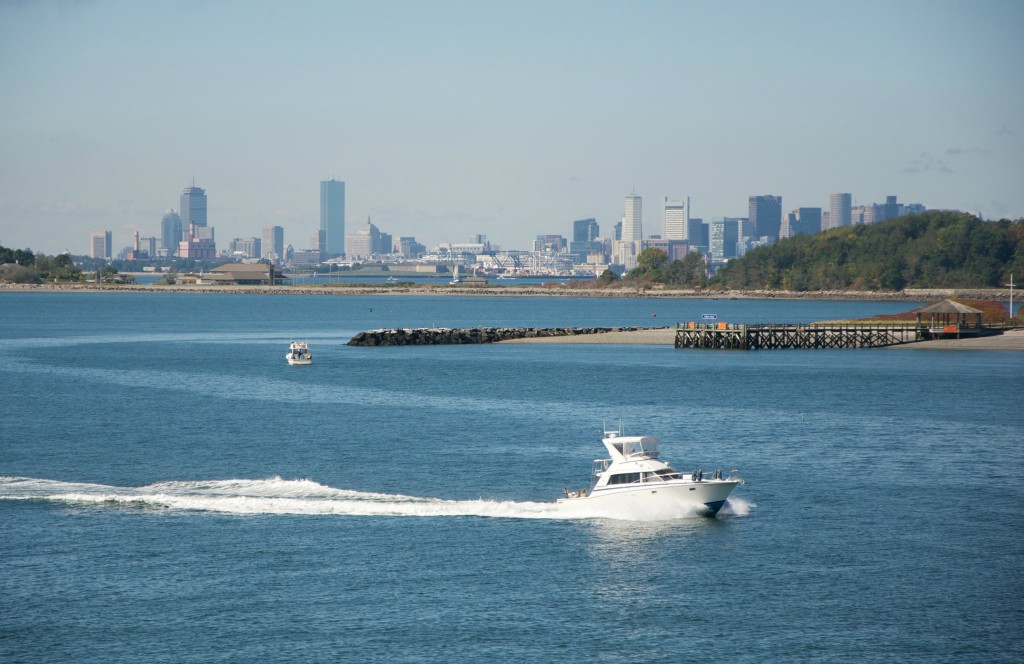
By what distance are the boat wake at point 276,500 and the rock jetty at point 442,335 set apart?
86.6 meters

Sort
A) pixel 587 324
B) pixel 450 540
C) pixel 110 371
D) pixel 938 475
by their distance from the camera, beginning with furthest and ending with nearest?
1. pixel 587 324
2. pixel 110 371
3. pixel 938 475
4. pixel 450 540

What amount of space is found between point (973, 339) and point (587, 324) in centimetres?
8105

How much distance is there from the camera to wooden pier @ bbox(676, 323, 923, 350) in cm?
13100

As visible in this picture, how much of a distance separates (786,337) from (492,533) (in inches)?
3696

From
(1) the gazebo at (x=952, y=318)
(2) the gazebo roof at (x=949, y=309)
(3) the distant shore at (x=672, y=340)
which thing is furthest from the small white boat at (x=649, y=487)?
(2) the gazebo roof at (x=949, y=309)

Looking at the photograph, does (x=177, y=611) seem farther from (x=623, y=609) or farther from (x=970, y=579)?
(x=970, y=579)

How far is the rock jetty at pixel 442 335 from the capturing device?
456ft

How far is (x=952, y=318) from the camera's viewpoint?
133 m

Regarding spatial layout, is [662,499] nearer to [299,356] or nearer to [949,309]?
[299,356]

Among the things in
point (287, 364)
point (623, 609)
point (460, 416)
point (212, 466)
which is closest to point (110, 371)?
point (287, 364)

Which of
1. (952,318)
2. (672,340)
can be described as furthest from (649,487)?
(952,318)

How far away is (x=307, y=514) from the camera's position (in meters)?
47.6

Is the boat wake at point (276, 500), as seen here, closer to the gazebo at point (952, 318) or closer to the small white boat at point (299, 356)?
the small white boat at point (299, 356)

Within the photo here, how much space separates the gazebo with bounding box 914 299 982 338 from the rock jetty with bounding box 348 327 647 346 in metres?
36.5
